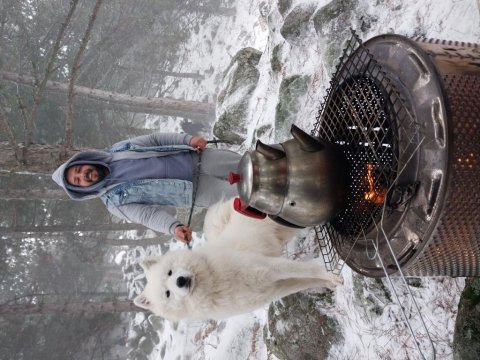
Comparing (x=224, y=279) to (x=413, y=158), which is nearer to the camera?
(x=413, y=158)

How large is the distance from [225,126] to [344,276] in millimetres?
3280

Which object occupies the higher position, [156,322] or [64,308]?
[64,308]

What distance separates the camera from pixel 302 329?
154 inches

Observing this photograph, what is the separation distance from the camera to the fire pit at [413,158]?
1.57m

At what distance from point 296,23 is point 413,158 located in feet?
12.3

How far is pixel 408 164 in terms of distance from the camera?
173cm

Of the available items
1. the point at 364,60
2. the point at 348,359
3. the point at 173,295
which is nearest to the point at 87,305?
the point at 173,295

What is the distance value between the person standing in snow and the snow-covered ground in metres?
1.27

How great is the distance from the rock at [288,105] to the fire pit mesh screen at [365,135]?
7.62 feet

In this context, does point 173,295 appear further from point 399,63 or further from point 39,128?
point 39,128

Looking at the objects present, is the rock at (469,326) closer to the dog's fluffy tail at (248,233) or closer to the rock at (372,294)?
the rock at (372,294)

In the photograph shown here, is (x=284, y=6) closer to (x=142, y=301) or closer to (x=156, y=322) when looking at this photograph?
(x=142, y=301)

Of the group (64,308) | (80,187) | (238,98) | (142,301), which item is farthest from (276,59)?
(64,308)

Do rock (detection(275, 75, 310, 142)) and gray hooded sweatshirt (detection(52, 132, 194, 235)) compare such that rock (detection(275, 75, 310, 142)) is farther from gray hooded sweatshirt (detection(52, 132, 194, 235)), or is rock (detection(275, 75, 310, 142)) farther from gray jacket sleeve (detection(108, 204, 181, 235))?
gray jacket sleeve (detection(108, 204, 181, 235))
